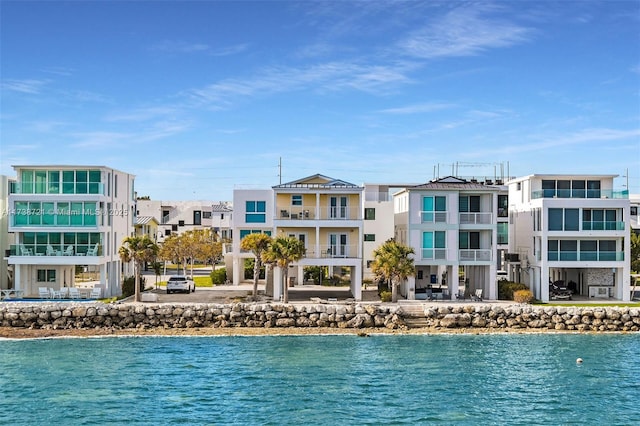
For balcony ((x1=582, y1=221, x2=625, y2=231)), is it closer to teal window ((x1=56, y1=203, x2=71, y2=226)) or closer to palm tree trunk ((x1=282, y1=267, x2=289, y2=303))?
palm tree trunk ((x1=282, y1=267, x2=289, y2=303))

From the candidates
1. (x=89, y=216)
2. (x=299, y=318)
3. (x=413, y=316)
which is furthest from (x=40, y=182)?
(x=413, y=316)

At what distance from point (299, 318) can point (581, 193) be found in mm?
20847

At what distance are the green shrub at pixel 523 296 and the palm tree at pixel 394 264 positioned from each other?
6722 mm

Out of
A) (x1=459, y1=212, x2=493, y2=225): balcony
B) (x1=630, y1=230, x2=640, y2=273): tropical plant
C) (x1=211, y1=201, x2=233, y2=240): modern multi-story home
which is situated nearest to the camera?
(x1=459, y1=212, x2=493, y2=225): balcony

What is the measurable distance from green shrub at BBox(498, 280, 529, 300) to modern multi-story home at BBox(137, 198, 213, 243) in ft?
169

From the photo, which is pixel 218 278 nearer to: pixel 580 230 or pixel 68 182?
pixel 68 182

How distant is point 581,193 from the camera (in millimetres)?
48344

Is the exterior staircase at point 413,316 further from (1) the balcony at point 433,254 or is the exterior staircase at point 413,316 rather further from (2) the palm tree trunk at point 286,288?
(2) the palm tree trunk at point 286,288

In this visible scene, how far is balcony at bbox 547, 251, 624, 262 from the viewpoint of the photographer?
47438 mm

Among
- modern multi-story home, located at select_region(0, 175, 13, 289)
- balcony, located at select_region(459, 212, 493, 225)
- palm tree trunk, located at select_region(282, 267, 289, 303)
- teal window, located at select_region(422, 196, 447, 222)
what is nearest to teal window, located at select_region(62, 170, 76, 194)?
modern multi-story home, located at select_region(0, 175, 13, 289)

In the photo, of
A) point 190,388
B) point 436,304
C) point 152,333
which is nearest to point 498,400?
point 190,388

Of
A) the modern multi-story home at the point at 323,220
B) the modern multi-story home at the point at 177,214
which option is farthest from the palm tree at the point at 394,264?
the modern multi-story home at the point at 177,214

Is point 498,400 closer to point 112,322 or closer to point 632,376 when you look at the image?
point 632,376

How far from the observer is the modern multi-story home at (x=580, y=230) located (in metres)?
47.4
